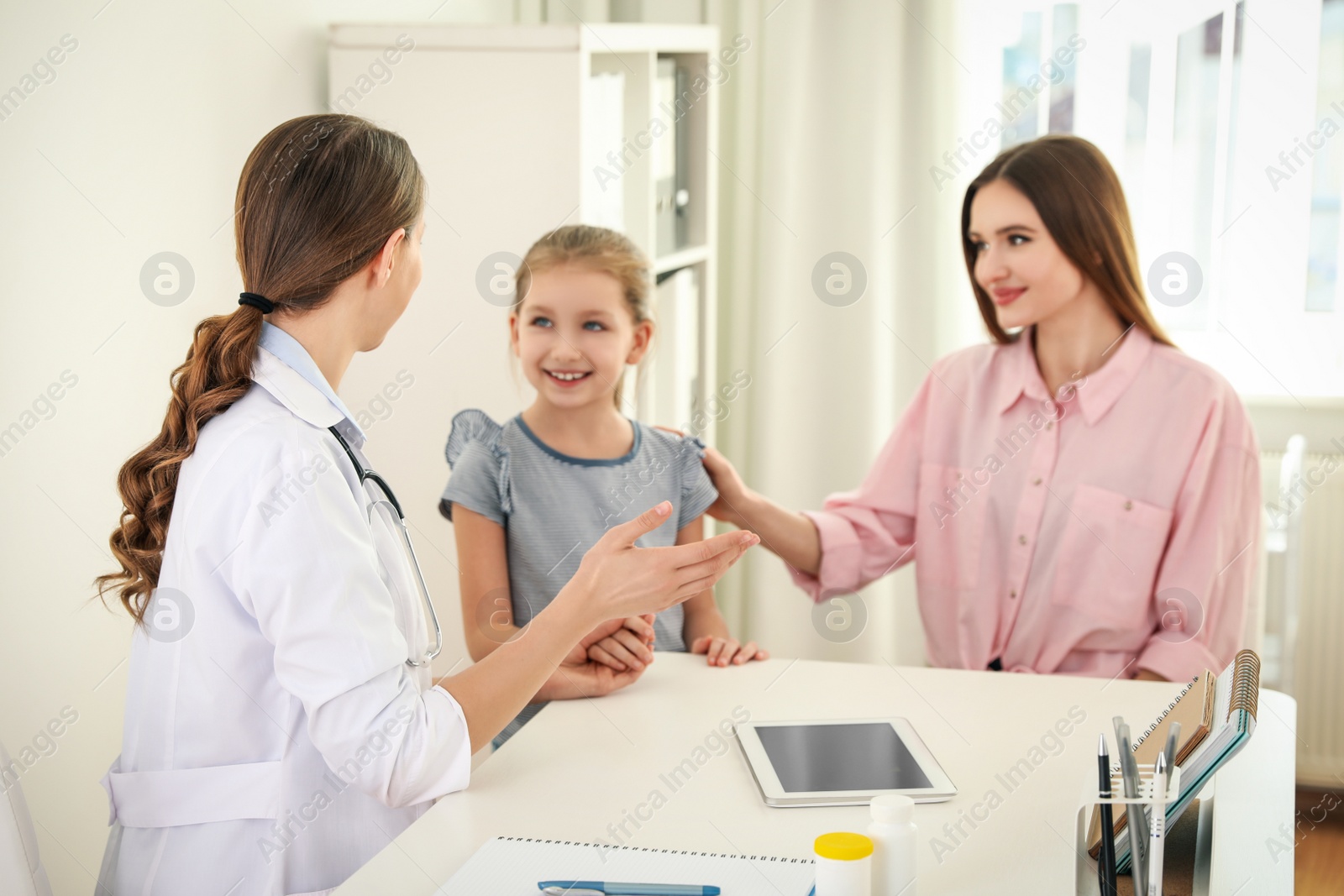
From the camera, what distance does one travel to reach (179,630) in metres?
1.09

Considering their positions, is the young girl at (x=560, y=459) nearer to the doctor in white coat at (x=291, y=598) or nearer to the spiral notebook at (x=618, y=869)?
the doctor in white coat at (x=291, y=598)

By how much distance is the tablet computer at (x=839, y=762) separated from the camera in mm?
1177

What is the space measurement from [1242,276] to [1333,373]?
0.33 metres

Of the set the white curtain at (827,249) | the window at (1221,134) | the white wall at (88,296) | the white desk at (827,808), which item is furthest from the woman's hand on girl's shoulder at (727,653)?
the window at (1221,134)

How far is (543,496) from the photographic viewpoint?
1.79 metres

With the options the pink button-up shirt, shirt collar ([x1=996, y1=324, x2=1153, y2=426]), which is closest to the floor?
the pink button-up shirt

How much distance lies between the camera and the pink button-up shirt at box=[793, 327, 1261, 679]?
187 centimetres

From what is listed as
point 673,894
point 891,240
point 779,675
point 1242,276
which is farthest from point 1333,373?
point 673,894

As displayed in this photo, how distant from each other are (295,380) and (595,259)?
0.74 m

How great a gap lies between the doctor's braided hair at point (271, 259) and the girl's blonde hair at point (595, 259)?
23.6 inches

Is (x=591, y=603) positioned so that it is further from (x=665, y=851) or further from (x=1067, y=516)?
(x=1067, y=516)

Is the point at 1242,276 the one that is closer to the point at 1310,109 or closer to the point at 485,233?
the point at 1310,109

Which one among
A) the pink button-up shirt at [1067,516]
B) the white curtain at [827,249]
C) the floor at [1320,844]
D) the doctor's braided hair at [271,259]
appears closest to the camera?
the doctor's braided hair at [271,259]

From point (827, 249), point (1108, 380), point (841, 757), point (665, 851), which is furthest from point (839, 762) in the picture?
point (827, 249)
